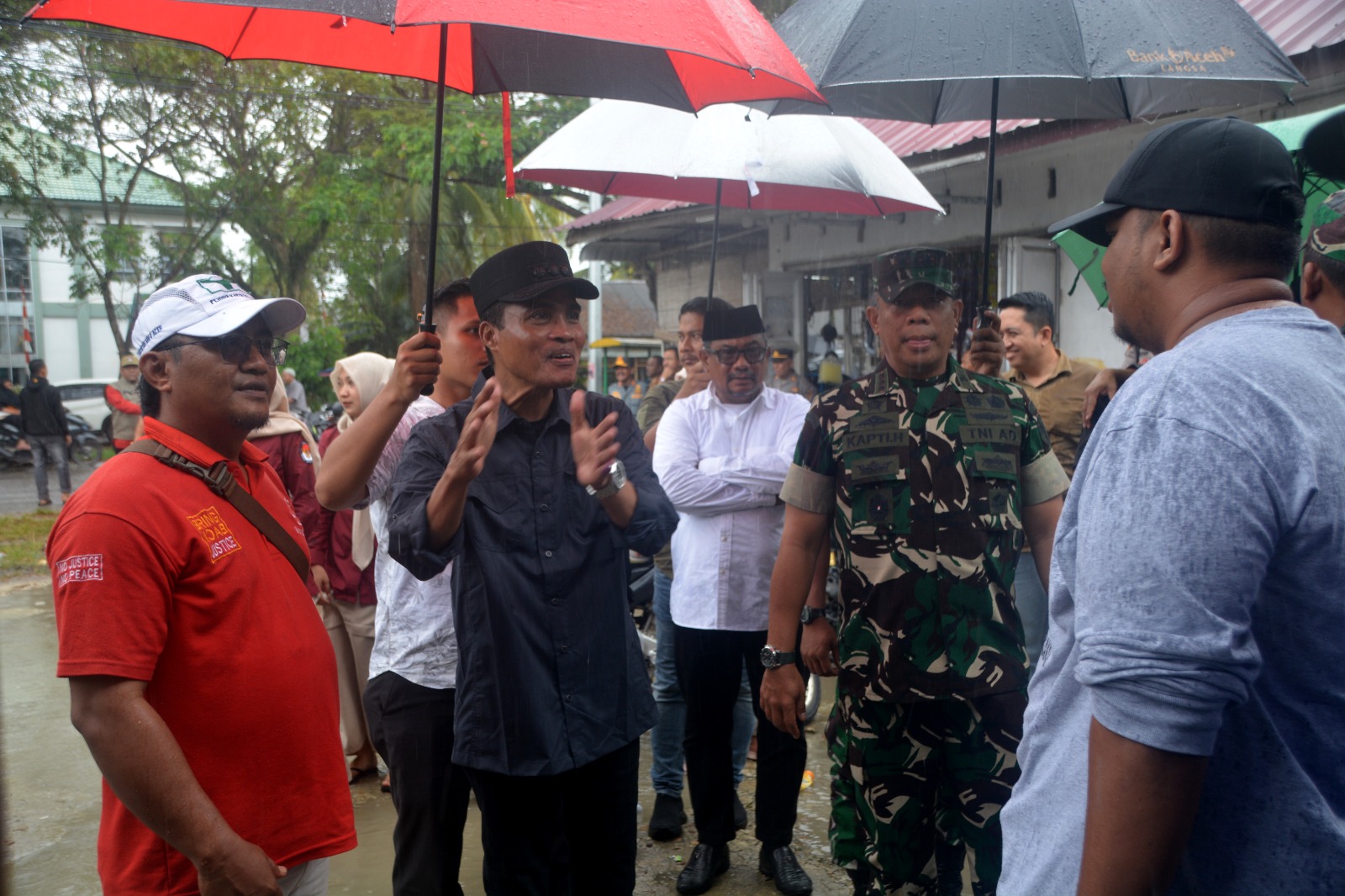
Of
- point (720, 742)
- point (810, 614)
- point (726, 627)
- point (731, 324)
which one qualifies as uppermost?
point (731, 324)

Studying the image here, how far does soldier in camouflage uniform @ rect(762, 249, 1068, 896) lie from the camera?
291 cm

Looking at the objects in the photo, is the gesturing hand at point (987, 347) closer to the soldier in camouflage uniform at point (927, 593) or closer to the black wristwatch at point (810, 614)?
the soldier in camouflage uniform at point (927, 593)

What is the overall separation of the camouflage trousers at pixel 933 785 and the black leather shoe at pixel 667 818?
1444 mm

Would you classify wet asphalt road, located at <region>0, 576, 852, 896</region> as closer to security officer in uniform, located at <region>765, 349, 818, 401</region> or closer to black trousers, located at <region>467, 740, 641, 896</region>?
black trousers, located at <region>467, 740, 641, 896</region>

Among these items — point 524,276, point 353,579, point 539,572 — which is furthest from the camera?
point 353,579

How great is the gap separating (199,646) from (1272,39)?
15.5ft

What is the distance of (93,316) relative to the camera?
36.9 meters

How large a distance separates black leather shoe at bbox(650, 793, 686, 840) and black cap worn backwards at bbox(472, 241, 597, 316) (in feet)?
8.13

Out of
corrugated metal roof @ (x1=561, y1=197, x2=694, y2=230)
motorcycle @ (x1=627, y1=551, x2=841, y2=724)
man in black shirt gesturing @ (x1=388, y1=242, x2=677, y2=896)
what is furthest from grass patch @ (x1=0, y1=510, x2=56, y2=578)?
man in black shirt gesturing @ (x1=388, y1=242, x2=677, y2=896)

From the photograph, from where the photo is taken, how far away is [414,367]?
8.64 ft

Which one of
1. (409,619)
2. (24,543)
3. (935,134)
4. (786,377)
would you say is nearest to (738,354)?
(409,619)

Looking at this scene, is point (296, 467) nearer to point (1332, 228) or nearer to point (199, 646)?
point (199, 646)

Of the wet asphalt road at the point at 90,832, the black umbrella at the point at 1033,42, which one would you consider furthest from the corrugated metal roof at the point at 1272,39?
the wet asphalt road at the point at 90,832

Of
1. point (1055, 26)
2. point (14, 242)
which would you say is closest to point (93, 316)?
Answer: point (14, 242)
